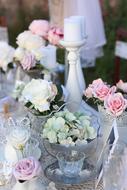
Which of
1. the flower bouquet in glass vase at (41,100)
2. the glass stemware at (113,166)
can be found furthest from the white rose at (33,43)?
the glass stemware at (113,166)

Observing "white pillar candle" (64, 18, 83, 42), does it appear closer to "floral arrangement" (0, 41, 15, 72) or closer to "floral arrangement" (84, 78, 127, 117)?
"floral arrangement" (84, 78, 127, 117)

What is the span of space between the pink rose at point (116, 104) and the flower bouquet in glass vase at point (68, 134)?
7cm

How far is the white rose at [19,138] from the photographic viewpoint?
997 millimetres

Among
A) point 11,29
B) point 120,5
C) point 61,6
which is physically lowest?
point 11,29

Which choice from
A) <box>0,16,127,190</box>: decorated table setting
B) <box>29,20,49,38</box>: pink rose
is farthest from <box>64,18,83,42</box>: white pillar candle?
<box>29,20,49,38</box>: pink rose

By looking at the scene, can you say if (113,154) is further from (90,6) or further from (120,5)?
(120,5)

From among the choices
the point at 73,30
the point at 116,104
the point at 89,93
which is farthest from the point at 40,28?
the point at 116,104

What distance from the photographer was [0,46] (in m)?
1.55

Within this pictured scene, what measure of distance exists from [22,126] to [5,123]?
148 mm

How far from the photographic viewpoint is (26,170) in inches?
35.8

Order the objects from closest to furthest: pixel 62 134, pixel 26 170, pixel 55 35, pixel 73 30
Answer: pixel 26 170, pixel 62 134, pixel 73 30, pixel 55 35

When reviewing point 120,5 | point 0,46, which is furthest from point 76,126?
point 120,5

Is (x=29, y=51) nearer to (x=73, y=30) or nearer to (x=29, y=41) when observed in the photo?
(x=29, y=41)

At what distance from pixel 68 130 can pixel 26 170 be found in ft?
0.59
